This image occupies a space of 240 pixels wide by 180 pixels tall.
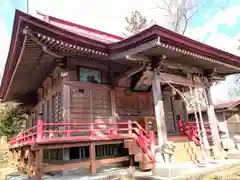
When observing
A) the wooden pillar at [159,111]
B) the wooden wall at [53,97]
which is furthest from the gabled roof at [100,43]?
the wooden wall at [53,97]

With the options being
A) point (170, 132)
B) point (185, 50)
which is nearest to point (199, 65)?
point (185, 50)

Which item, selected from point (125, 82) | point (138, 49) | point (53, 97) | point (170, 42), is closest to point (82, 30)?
point (125, 82)

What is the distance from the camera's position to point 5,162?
12.8 meters

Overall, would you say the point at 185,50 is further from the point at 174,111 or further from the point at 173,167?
the point at 174,111

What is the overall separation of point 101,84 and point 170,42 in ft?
10.9

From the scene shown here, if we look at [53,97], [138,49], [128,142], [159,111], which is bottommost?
[128,142]

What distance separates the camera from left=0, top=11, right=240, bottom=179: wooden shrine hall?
624cm

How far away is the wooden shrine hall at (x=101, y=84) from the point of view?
6.24 meters

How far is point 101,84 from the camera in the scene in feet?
28.1

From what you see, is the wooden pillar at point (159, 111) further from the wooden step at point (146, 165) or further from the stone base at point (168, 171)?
the stone base at point (168, 171)

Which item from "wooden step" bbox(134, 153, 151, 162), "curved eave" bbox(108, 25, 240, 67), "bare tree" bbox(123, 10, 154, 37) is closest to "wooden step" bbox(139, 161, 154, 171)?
"wooden step" bbox(134, 153, 151, 162)

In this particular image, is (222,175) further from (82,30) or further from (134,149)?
(82,30)

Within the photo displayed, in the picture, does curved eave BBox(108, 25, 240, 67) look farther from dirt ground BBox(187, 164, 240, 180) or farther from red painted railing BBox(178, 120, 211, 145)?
dirt ground BBox(187, 164, 240, 180)

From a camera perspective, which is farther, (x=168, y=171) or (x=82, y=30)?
(x=82, y=30)
